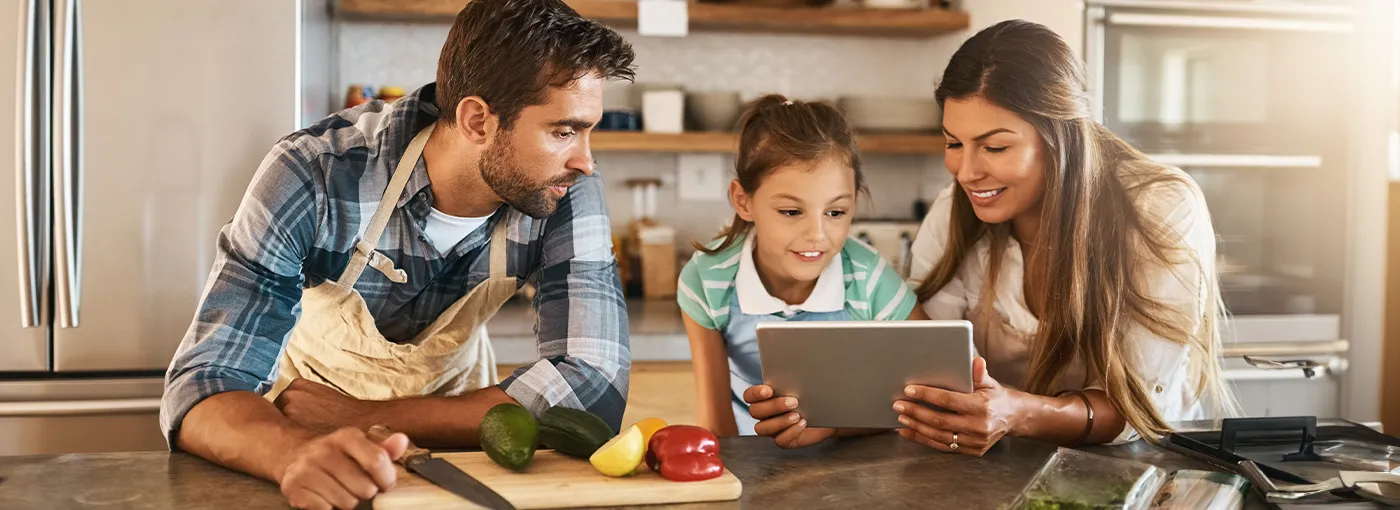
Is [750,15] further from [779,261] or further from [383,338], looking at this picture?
[383,338]

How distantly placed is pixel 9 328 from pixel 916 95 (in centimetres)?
293

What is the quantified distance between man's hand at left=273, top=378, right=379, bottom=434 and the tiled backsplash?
2176mm

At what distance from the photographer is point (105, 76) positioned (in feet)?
8.80

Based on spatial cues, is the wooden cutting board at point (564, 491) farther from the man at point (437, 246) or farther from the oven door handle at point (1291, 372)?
the oven door handle at point (1291, 372)

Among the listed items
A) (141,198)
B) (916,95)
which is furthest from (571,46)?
(916,95)

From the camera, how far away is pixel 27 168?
2.65 metres

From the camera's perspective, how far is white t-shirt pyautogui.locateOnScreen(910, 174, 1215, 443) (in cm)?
188

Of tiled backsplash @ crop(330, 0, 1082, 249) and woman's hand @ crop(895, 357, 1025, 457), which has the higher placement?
tiled backsplash @ crop(330, 0, 1082, 249)

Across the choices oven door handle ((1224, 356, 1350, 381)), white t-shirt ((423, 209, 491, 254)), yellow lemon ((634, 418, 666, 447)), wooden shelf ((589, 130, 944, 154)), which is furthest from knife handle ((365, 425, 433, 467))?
oven door handle ((1224, 356, 1350, 381))

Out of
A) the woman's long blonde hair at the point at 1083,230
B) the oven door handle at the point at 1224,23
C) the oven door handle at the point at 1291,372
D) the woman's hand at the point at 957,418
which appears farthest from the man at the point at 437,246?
the oven door handle at the point at 1291,372

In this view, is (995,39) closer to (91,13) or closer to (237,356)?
(237,356)

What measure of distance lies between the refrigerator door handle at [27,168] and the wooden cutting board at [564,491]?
1.79 meters

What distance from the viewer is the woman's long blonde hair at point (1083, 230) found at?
1.87m

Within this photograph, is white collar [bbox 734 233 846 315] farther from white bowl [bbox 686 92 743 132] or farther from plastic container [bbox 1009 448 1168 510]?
white bowl [bbox 686 92 743 132]
